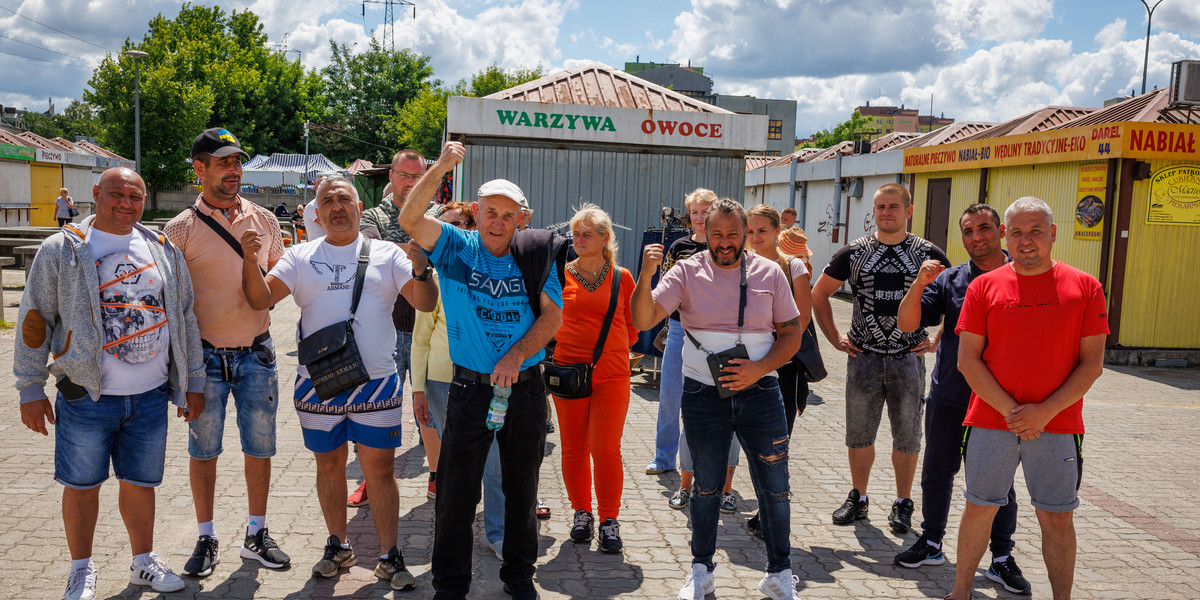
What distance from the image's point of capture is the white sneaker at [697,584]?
4.02 metres

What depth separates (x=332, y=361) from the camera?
3.91 m

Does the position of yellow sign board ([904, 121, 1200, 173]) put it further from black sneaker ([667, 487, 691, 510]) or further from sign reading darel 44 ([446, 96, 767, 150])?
black sneaker ([667, 487, 691, 510])

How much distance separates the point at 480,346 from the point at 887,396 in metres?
2.64

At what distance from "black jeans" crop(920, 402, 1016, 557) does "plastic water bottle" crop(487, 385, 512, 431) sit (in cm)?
234

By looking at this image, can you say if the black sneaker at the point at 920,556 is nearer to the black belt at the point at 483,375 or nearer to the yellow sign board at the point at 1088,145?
the black belt at the point at 483,375

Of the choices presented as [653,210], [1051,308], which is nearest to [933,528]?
[1051,308]

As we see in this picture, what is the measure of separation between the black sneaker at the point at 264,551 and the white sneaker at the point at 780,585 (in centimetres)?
236

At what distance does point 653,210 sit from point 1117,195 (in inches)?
282

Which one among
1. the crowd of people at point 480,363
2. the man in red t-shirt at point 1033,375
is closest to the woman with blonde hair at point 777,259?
the crowd of people at point 480,363

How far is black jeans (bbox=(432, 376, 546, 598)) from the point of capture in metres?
3.82

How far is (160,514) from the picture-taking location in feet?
16.2

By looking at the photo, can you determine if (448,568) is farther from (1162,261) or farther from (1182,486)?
(1162,261)

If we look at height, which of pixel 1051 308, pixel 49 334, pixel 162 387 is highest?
pixel 1051 308

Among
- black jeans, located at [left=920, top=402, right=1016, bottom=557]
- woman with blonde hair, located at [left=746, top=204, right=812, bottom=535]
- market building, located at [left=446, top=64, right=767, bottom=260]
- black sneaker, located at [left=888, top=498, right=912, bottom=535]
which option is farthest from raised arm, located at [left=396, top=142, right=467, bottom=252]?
market building, located at [left=446, top=64, right=767, bottom=260]
